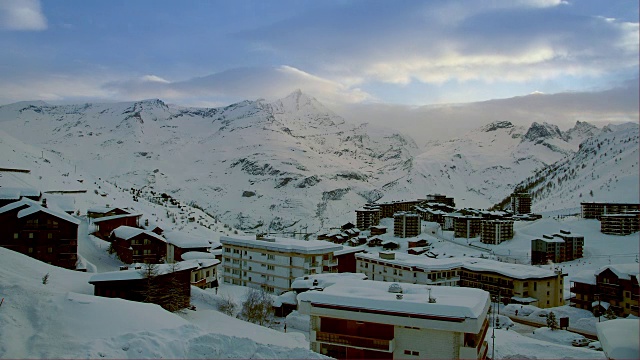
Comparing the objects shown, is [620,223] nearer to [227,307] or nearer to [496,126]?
[227,307]

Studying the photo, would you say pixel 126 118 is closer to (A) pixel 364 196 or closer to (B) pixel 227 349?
(A) pixel 364 196

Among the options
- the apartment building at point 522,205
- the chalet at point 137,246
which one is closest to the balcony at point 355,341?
the chalet at point 137,246

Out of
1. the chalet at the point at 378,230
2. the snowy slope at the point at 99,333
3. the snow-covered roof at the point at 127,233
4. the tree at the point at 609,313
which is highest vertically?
the snowy slope at the point at 99,333

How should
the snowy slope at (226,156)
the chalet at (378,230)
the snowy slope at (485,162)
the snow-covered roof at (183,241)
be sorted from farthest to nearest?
the snowy slope at (485,162), the snowy slope at (226,156), the chalet at (378,230), the snow-covered roof at (183,241)

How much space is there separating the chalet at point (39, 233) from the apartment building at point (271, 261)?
11395 mm

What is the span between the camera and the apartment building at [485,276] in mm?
32656

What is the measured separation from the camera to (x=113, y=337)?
1020 centimetres

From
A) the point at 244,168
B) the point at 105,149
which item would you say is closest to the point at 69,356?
the point at 244,168

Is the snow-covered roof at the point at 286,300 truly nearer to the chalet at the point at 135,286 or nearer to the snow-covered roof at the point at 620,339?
the chalet at the point at 135,286

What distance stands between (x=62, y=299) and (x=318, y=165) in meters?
127

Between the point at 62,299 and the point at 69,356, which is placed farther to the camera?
the point at 62,299

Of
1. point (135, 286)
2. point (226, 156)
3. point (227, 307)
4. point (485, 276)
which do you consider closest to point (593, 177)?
point (485, 276)

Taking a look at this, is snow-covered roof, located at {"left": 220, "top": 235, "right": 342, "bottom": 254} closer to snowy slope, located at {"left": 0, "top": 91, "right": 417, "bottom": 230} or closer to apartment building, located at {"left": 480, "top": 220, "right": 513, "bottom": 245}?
apartment building, located at {"left": 480, "top": 220, "right": 513, "bottom": 245}

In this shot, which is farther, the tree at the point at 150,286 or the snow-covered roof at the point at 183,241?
the snow-covered roof at the point at 183,241
